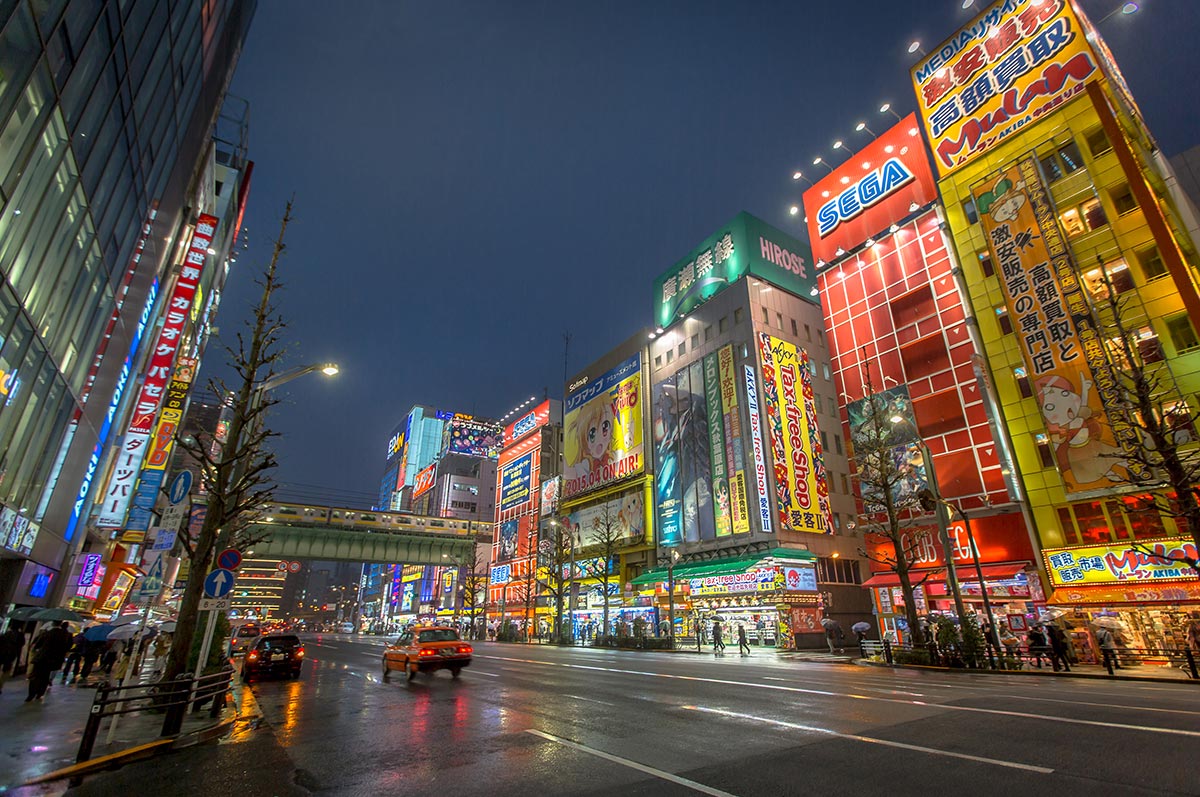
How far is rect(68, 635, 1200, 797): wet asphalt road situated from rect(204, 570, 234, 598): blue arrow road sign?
2.45 meters

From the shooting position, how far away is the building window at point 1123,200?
27812 millimetres

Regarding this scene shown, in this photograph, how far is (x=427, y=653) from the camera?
60.2ft

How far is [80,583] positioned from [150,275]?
14.7 meters

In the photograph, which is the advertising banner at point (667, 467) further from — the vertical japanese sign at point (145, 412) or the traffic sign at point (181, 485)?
the traffic sign at point (181, 485)

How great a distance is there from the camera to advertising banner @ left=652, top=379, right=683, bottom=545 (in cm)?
4938

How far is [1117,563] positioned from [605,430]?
44690mm

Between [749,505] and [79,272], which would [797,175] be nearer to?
[749,505]

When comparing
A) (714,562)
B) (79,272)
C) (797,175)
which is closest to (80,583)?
(79,272)

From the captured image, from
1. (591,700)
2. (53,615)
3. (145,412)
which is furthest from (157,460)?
(591,700)

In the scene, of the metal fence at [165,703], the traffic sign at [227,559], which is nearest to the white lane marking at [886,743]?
the metal fence at [165,703]

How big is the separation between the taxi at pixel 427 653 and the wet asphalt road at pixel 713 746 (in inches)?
216

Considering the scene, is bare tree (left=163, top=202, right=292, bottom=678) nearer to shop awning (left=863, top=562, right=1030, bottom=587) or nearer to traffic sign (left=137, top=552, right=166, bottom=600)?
traffic sign (left=137, top=552, right=166, bottom=600)

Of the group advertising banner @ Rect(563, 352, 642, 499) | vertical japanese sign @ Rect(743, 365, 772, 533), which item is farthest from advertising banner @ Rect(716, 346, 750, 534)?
advertising banner @ Rect(563, 352, 642, 499)

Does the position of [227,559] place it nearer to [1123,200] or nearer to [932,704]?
[932,704]
